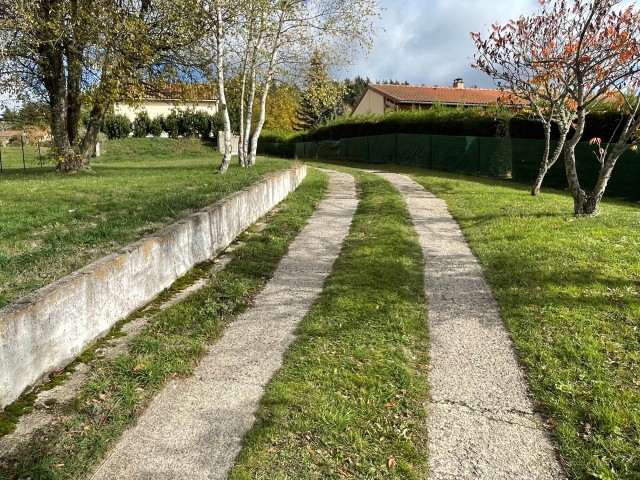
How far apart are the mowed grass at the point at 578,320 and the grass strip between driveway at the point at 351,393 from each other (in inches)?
33.0

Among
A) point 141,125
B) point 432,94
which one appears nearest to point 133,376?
point 432,94

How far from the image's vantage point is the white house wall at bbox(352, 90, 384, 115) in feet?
131

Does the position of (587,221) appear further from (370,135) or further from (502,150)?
(370,135)

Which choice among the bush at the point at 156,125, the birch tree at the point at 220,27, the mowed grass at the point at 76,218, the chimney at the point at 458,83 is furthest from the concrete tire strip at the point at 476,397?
the chimney at the point at 458,83

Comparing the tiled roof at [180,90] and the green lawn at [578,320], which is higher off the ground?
the tiled roof at [180,90]

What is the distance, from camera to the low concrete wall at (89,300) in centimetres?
295

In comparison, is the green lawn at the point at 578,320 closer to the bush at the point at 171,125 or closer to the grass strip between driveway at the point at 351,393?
the grass strip between driveway at the point at 351,393

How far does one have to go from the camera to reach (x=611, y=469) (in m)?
2.56

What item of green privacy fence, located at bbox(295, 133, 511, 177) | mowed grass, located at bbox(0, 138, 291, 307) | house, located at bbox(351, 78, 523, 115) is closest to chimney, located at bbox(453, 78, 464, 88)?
house, located at bbox(351, 78, 523, 115)

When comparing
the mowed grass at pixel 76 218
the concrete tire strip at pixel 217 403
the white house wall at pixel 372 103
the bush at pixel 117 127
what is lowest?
the concrete tire strip at pixel 217 403

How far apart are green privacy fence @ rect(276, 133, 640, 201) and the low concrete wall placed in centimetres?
1460

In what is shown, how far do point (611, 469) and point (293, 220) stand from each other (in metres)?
6.99

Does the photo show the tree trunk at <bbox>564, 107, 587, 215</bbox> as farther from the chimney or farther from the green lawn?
the chimney

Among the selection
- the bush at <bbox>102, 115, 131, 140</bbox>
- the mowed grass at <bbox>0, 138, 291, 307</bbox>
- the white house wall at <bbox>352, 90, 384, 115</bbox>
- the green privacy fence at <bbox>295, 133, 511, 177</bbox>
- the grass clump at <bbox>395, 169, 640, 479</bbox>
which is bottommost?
the grass clump at <bbox>395, 169, 640, 479</bbox>
